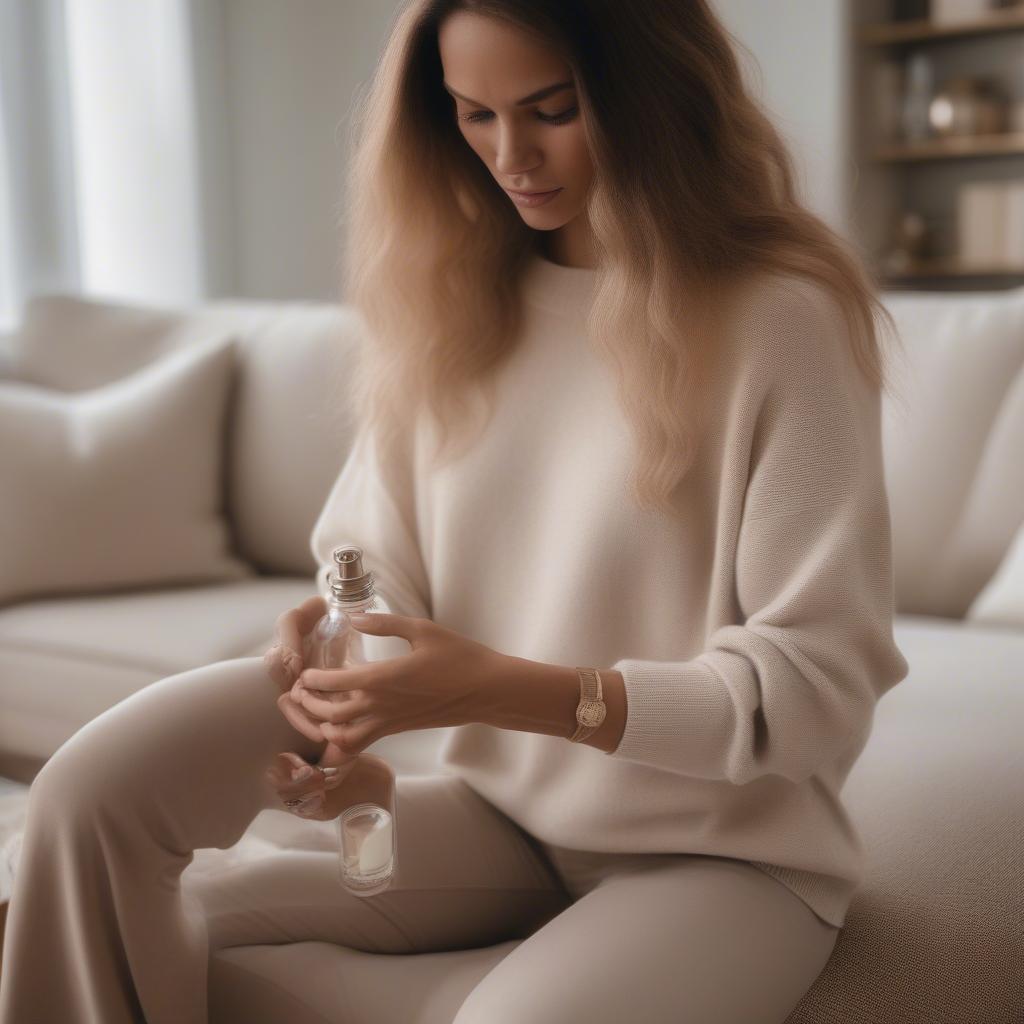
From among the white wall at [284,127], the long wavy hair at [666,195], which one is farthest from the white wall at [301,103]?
the long wavy hair at [666,195]

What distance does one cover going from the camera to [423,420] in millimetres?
1249

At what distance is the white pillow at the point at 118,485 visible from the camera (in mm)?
2191

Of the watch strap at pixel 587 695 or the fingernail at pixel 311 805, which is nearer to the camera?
the watch strap at pixel 587 695

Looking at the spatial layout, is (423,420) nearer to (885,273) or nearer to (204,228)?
(204,228)

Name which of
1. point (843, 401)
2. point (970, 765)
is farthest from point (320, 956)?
point (970, 765)

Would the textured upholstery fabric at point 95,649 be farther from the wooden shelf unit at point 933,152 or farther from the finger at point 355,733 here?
the wooden shelf unit at point 933,152

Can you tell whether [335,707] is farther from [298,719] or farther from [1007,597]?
[1007,597]

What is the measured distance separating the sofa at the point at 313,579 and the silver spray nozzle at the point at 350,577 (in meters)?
0.34

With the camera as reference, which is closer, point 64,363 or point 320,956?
point 320,956

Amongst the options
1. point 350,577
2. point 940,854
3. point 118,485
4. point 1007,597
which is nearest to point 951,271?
point 1007,597

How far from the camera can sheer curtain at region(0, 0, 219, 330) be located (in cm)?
318

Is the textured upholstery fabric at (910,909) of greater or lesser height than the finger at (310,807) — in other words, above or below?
below

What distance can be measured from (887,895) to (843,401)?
0.48 metres

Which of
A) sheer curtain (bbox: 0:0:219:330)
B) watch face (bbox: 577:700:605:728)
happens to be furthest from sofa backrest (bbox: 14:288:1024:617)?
sheer curtain (bbox: 0:0:219:330)
